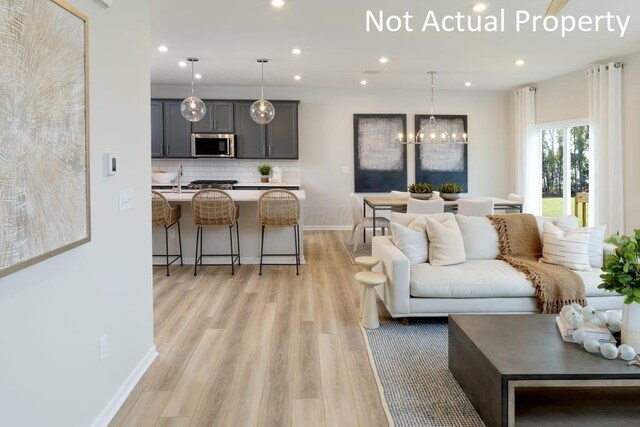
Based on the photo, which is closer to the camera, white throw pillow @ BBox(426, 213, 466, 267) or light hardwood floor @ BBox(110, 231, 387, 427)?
light hardwood floor @ BBox(110, 231, 387, 427)

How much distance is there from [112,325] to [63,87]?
126 cm

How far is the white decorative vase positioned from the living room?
23cm

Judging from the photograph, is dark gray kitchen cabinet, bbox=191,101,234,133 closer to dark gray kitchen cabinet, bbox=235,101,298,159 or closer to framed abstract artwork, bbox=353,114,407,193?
dark gray kitchen cabinet, bbox=235,101,298,159

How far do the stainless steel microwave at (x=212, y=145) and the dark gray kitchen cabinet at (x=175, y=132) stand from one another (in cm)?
14

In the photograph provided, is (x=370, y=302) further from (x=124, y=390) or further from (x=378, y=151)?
(x=378, y=151)

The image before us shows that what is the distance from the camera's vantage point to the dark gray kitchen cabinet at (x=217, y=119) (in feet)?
27.9

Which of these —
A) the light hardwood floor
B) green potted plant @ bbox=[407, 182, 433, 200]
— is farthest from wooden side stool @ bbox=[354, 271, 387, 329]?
green potted plant @ bbox=[407, 182, 433, 200]

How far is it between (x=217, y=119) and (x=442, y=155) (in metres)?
4.42

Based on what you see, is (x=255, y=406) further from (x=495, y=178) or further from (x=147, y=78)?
(x=495, y=178)

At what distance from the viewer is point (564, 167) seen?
8.10 meters

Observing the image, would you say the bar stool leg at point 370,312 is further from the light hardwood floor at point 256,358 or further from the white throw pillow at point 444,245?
the white throw pillow at point 444,245

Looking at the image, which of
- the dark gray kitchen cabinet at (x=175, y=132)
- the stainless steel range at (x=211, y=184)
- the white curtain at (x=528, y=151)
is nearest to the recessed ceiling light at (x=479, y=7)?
the white curtain at (x=528, y=151)

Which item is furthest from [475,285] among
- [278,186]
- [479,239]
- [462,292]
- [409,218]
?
[278,186]

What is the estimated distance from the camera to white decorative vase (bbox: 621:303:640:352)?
231 cm
